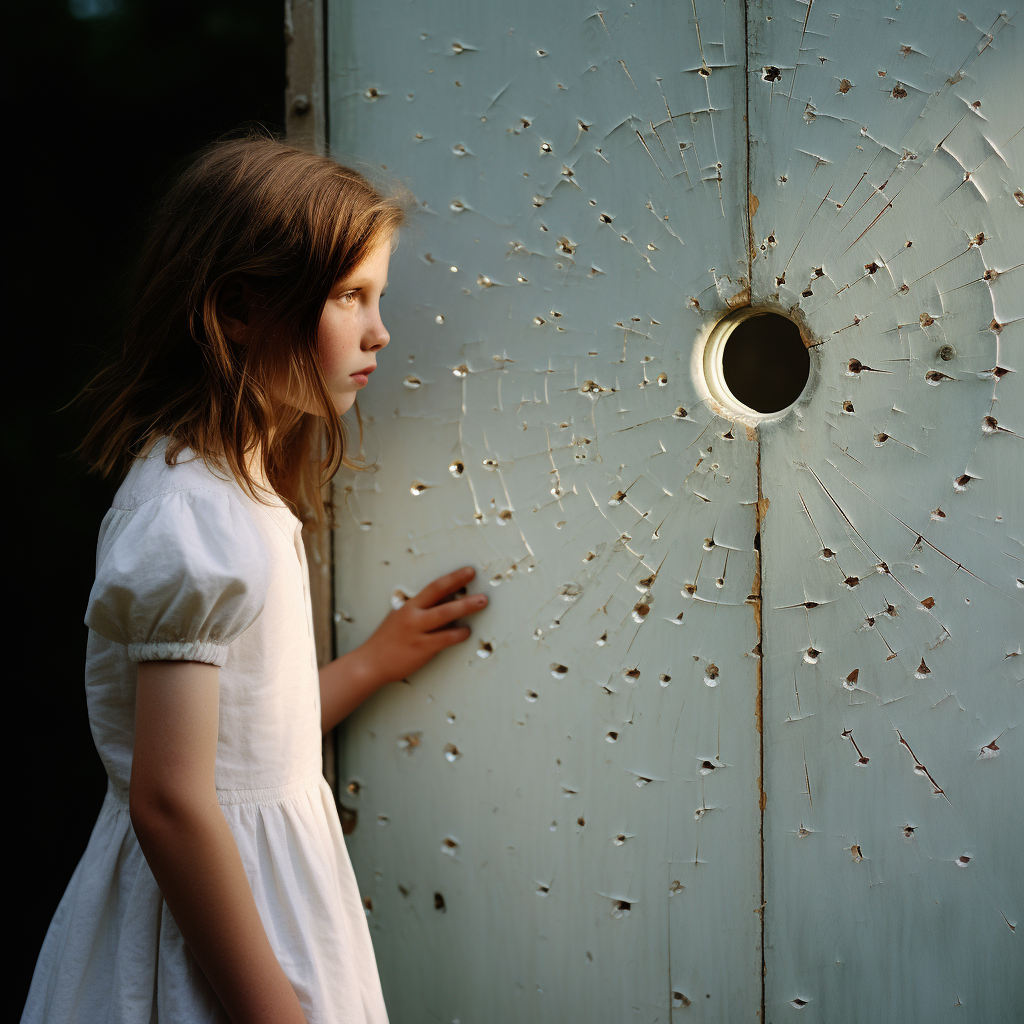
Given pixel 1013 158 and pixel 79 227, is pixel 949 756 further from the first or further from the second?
pixel 79 227

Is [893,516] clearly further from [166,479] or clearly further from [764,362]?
[166,479]

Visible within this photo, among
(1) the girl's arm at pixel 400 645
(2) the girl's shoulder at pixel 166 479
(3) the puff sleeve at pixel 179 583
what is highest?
(2) the girl's shoulder at pixel 166 479

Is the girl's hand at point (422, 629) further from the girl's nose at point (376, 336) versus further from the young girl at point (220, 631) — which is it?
the girl's nose at point (376, 336)

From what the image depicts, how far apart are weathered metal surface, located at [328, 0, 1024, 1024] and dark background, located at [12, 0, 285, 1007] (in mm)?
508

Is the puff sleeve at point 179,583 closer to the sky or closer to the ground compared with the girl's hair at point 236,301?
closer to the ground

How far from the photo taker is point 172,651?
558mm

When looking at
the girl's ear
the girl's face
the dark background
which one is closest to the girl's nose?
the girl's face

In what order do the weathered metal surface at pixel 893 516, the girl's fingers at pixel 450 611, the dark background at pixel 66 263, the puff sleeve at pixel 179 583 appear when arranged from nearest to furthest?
the puff sleeve at pixel 179 583 < the weathered metal surface at pixel 893 516 < the girl's fingers at pixel 450 611 < the dark background at pixel 66 263

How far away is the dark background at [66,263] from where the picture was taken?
125 cm

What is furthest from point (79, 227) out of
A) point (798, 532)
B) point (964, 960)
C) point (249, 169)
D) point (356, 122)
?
point (964, 960)

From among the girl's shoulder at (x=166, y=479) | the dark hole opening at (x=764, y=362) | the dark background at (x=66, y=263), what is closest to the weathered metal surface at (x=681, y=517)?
the dark hole opening at (x=764, y=362)

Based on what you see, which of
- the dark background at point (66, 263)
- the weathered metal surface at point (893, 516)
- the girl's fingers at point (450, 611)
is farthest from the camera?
the dark background at point (66, 263)

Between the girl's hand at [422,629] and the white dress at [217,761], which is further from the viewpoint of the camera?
the girl's hand at [422,629]

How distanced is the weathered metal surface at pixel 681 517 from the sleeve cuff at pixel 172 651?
33 centimetres
